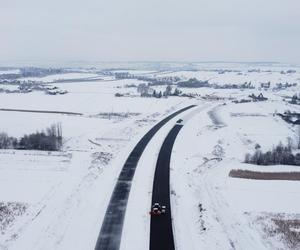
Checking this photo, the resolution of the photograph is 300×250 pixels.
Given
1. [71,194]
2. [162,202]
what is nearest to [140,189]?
[162,202]

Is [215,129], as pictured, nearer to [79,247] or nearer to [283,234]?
[283,234]

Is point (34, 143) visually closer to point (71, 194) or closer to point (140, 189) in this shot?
point (71, 194)

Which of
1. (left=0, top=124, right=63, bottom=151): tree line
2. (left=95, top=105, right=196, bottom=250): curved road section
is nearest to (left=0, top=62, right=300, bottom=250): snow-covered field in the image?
(left=95, top=105, right=196, bottom=250): curved road section

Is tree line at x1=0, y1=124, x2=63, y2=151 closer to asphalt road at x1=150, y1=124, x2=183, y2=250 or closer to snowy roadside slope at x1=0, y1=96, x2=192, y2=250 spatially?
snowy roadside slope at x1=0, y1=96, x2=192, y2=250

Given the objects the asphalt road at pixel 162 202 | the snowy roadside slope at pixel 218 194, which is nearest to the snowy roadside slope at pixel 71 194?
the asphalt road at pixel 162 202

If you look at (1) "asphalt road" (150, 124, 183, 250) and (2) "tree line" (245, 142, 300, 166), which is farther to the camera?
(2) "tree line" (245, 142, 300, 166)

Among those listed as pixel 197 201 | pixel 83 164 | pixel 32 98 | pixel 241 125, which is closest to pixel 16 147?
pixel 83 164
